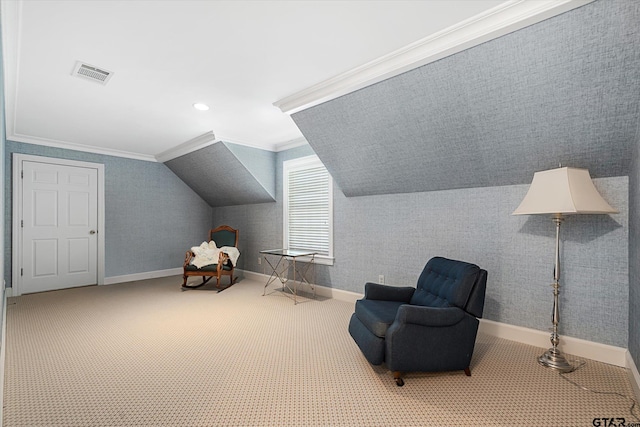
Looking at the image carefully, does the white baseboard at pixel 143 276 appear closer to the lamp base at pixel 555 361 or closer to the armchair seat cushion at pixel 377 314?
the armchair seat cushion at pixel 377 314

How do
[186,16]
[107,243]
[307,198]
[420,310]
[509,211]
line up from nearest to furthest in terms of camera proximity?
1. [186,16]
2. [420,310]
3. [509,211]
4. [307,198]
5. [107,243]

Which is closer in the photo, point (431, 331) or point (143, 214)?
point (431, 331)

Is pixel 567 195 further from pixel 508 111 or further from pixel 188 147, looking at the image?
pixel 188 147

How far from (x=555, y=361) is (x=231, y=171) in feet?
15.6

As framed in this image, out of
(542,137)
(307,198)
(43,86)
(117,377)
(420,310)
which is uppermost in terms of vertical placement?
(43,86)

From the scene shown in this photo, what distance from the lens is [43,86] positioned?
3070mm

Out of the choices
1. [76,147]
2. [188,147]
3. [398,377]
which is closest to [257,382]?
[398,377]

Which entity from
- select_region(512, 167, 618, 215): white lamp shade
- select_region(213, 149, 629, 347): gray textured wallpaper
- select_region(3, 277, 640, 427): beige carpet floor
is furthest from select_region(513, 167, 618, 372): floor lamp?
select_region(213, 149, 629, 347): gray textured wallpaper

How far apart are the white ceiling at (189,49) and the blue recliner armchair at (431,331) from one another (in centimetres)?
185

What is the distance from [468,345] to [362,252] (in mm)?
2077

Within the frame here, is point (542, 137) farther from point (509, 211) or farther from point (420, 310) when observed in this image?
point (420, 310)

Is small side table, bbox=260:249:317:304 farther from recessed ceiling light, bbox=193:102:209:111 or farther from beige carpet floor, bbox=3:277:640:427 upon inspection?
recessed ceiling light, bbox=193:102:209:111

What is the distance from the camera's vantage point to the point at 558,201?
2.32 metres

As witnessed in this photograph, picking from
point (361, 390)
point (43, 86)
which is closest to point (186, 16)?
point (43, 86)
